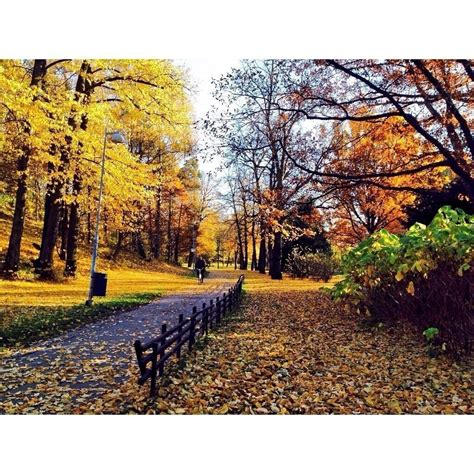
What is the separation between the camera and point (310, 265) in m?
6.47

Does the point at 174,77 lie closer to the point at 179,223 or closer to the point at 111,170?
the point at 111,170

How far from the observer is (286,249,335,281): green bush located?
6000 mm

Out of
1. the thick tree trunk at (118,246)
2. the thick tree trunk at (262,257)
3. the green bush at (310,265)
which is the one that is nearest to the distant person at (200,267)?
the thick tree trunk at (262,257)

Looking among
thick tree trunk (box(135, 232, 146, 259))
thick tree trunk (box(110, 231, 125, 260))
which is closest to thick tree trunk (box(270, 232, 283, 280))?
thick tree trunk (box(110, 231, 125, 260))

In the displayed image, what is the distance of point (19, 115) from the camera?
5.21m

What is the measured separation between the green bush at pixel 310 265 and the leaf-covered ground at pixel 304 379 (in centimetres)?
146

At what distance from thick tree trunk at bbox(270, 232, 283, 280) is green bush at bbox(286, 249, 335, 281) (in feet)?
0.55

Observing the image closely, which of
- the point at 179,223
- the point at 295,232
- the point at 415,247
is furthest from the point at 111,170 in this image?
the point at 415,247

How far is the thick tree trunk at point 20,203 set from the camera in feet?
17.9

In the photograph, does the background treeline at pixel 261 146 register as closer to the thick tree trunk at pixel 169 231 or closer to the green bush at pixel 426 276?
the green bush at pixel 426 276

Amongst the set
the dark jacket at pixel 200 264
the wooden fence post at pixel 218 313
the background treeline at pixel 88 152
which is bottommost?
the wooden fence post at pixel 218 313

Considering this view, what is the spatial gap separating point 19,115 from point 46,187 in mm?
2308

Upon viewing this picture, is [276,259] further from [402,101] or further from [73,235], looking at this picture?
[73,235]

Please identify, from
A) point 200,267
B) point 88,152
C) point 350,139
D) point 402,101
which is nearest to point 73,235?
point 88,152
